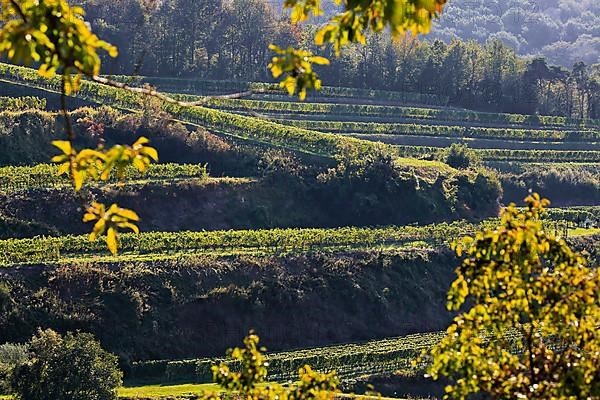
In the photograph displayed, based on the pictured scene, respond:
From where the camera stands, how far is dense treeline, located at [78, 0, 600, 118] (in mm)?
69688

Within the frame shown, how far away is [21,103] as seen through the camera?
164 ft

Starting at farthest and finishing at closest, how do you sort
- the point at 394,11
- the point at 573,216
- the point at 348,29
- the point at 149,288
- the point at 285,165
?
1. the point at 573,216
2. the point at 285,165
3. the point at 149,288
4. the point at 348,29
5. the point at 394,11

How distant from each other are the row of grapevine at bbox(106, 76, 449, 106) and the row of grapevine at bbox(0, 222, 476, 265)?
1813 centimetres

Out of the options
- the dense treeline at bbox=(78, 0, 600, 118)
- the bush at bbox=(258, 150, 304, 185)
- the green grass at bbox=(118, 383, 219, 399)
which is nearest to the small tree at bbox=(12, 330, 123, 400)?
the green grass at bbox=(118, 383, 219, 399)

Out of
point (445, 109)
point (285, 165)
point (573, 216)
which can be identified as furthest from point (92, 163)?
point (445, 109)

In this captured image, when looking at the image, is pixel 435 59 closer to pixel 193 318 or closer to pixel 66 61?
pixel 193 318

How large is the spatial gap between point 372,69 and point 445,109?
7.61 m

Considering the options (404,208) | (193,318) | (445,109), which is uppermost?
(445,109)

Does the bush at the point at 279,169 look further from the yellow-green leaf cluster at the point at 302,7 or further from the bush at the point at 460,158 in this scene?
the yellow-green leaf cluster at the point at 302,7

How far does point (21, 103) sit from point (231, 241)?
15100mm

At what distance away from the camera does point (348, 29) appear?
6160 millimetres

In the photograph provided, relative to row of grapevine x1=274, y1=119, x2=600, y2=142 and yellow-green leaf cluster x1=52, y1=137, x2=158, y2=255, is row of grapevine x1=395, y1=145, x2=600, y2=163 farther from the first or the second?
yellow-green leaf cluster x1=52, y1=137, x2=158, y2=255

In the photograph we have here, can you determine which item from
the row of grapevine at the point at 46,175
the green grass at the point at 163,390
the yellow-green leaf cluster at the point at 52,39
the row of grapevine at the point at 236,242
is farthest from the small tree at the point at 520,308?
the row of grapevine at the point at 46,175

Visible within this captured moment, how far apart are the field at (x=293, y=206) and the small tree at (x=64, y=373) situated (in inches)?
107
